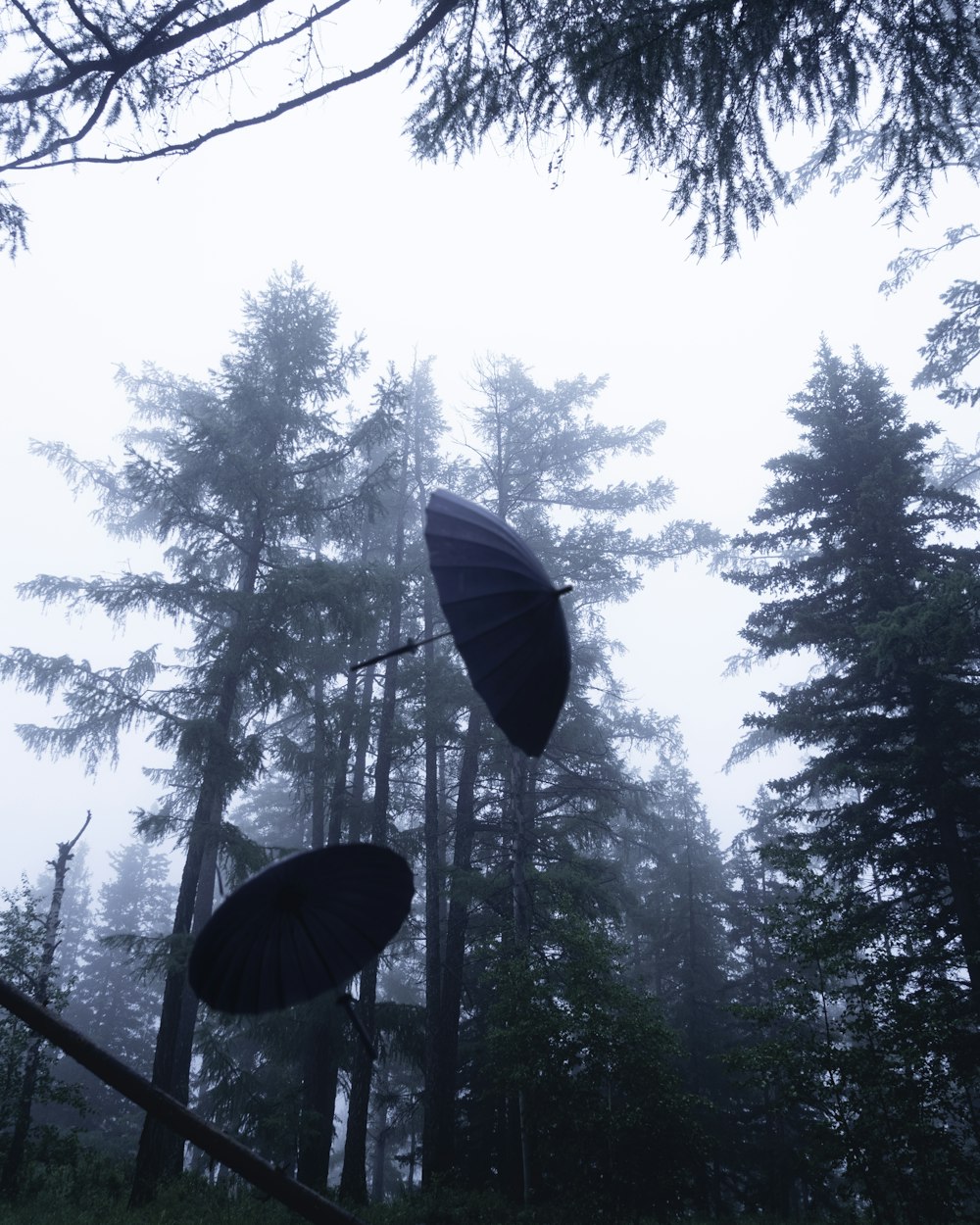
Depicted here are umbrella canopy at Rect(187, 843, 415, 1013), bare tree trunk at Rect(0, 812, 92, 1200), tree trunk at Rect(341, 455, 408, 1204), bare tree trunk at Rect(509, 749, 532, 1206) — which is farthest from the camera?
tree trunk at Rect(341, 455, 408, 1204)

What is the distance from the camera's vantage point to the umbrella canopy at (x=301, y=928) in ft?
5.79

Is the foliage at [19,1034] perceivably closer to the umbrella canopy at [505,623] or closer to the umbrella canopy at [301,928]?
the umbrella canopy at [301,928]

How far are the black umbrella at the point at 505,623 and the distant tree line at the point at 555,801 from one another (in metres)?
3.88

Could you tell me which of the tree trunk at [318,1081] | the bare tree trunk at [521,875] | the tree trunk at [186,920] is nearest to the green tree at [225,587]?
the tree trunk at [186,920]

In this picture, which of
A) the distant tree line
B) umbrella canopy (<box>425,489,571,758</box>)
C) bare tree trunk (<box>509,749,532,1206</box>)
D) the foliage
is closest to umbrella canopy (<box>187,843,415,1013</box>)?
umbrella canopy (<box>425,489,571,758</box>)

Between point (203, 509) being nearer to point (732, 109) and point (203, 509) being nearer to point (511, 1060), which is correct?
point (511, 1060)

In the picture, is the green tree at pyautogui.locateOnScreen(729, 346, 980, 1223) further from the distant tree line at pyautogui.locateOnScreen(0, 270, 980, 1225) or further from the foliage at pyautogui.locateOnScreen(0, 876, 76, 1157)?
the foliage at pyautogui.locateOnScreen(0, 876, 76, 1157)

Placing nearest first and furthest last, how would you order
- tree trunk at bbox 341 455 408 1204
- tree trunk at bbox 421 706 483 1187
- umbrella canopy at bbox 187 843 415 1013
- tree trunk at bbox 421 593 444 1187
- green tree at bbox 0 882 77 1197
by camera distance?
umbrella canopy at bbox 187 843 415 1013
green tree at bbox 0 882 77 1197
tree trunk at bbox 341 455 408 1204
tree trunk at bbox 421 706 483 1187
tree trunk at bbox 421 593 444 1187

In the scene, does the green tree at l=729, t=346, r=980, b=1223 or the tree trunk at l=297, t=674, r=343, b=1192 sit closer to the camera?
the green tree at l=729, t=346, r=980, b=1223

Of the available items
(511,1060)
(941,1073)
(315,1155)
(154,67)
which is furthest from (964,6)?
(315,1155)

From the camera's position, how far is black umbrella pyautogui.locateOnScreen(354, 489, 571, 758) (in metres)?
2.01

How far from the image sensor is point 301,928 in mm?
1912

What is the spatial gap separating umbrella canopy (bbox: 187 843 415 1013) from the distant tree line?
172 inches

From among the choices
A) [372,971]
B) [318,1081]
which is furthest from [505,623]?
[318,1081]
